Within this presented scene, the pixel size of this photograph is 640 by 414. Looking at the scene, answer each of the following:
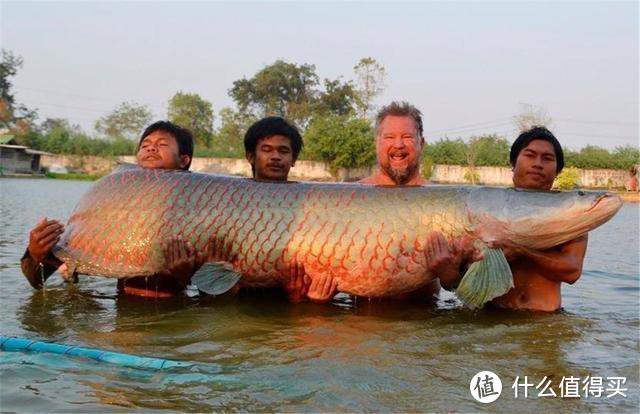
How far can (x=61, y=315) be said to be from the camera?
4.23m

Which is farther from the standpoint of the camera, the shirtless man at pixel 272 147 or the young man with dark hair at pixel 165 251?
the shirtless man at pixel 272 147

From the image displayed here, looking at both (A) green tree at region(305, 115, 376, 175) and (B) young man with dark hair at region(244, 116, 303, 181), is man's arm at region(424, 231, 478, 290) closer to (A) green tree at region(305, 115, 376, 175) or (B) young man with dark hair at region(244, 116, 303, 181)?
(B) young man with dark hair at region(244, 116, 303, 181)

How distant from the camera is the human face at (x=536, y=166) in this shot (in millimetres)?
4461

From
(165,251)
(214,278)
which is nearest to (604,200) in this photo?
(214,278)

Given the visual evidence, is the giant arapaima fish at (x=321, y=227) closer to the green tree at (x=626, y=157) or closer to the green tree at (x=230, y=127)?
the green tree at (x=626, y=157)

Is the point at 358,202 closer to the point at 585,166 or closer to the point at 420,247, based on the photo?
the point at 420,247

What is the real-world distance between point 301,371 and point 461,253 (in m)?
1.46

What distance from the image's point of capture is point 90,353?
3219mm

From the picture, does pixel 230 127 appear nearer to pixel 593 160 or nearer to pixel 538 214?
pixel 593 160

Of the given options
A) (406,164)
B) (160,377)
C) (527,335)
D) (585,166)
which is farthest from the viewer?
(585,166)


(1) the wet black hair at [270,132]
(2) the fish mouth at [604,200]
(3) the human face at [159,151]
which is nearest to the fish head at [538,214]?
(2) the fish mouth at [604,200]

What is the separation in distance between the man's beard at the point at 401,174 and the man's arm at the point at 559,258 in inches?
37.9

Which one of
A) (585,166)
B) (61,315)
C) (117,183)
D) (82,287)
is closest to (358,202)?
(117,183)

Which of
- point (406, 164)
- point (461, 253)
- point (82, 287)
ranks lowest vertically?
point (82, 287)
